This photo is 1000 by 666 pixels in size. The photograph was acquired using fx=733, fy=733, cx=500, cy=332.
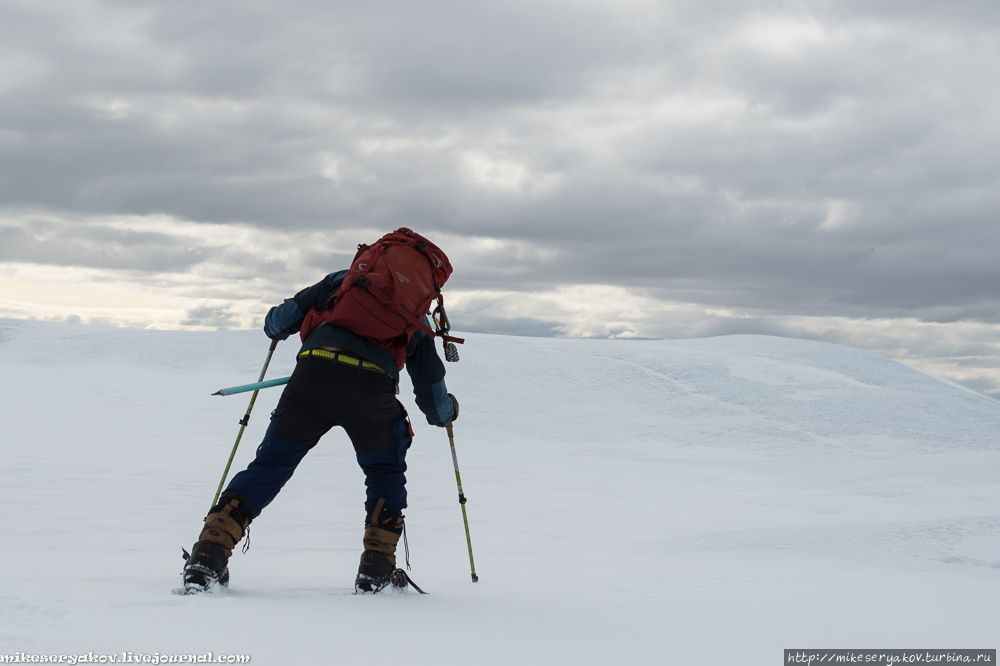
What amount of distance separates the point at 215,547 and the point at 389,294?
1.48 meters

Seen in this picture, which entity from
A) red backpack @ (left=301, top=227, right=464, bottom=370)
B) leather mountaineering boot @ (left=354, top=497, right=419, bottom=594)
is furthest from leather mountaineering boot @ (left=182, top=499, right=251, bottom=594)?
red backpack @ (left=301, top=227, right=464, bottom=370)

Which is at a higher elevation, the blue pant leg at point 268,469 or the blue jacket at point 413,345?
the blue jacket at point 413,345

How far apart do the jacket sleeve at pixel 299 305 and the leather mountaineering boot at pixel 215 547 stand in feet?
3.48

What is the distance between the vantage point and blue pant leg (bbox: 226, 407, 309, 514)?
367 cm

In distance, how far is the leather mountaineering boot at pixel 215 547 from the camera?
3.36 meters

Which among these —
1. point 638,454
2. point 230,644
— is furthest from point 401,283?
point 638,454

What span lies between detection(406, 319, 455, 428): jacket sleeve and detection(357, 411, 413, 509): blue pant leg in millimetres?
247

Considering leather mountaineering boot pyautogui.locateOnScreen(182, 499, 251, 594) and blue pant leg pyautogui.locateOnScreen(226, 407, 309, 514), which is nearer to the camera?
leather mountaineering boot pyautogui.locateOnScreen(182, 499, 251, 594)

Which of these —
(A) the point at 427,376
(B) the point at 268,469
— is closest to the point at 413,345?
(A) the point at 427,376

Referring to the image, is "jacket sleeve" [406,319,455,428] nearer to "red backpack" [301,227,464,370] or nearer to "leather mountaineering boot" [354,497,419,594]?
"red backpack" [301,227,464,370]

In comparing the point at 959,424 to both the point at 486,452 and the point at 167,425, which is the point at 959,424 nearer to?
the point at 486,452

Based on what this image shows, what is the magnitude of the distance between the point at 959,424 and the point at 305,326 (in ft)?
61.7

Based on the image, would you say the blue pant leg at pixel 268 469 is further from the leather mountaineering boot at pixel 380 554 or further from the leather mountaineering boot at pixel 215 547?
the leather mountaineering boot at pixel 380 554

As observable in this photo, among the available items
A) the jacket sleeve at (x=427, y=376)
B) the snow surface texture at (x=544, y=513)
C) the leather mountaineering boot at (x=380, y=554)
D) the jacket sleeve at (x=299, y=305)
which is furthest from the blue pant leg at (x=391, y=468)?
the jacket sleeve at (x=299, y=305)
